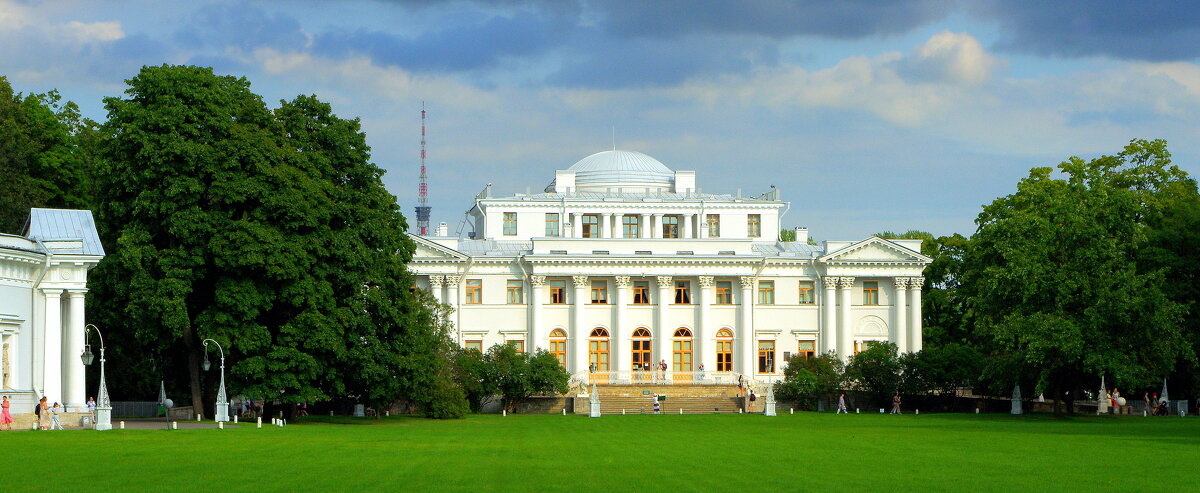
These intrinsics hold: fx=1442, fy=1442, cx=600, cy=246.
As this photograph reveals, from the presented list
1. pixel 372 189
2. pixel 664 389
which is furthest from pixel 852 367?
pixel 372 189

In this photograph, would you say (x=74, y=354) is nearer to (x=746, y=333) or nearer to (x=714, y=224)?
(x=746, y=333)

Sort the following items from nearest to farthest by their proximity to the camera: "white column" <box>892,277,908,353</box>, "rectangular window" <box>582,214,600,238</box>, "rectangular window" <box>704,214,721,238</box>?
"white column" <box>892,277,908,353</box>, "rectangular window" <box>582,214,600,238</box>, "rectangular window" <box>704,214,721,238</box>

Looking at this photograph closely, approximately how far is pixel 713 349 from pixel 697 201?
987cm

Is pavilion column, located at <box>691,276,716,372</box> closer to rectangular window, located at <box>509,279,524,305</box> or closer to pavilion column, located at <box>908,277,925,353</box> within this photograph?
rectangular window, located at <box>509,279,524,305</box>

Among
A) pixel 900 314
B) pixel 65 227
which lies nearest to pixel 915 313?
pixel 900 314

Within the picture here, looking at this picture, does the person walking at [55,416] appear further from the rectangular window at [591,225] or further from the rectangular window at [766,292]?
the rectangular window at [766,292]

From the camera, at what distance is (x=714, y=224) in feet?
284

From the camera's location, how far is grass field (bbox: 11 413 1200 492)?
880 inches

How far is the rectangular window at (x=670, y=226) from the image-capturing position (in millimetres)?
86688

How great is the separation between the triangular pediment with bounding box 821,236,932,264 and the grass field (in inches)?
1489

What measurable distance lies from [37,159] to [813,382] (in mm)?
37425

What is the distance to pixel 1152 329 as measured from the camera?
53625 mm

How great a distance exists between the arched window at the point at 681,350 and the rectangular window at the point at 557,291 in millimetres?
6834

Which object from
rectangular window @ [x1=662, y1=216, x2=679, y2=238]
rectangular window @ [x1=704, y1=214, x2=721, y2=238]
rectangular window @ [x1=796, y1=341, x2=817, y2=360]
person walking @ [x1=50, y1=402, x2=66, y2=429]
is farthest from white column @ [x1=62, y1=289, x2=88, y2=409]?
rectangular window @ [x1=704, y1=214, x2=721, y2=238]
